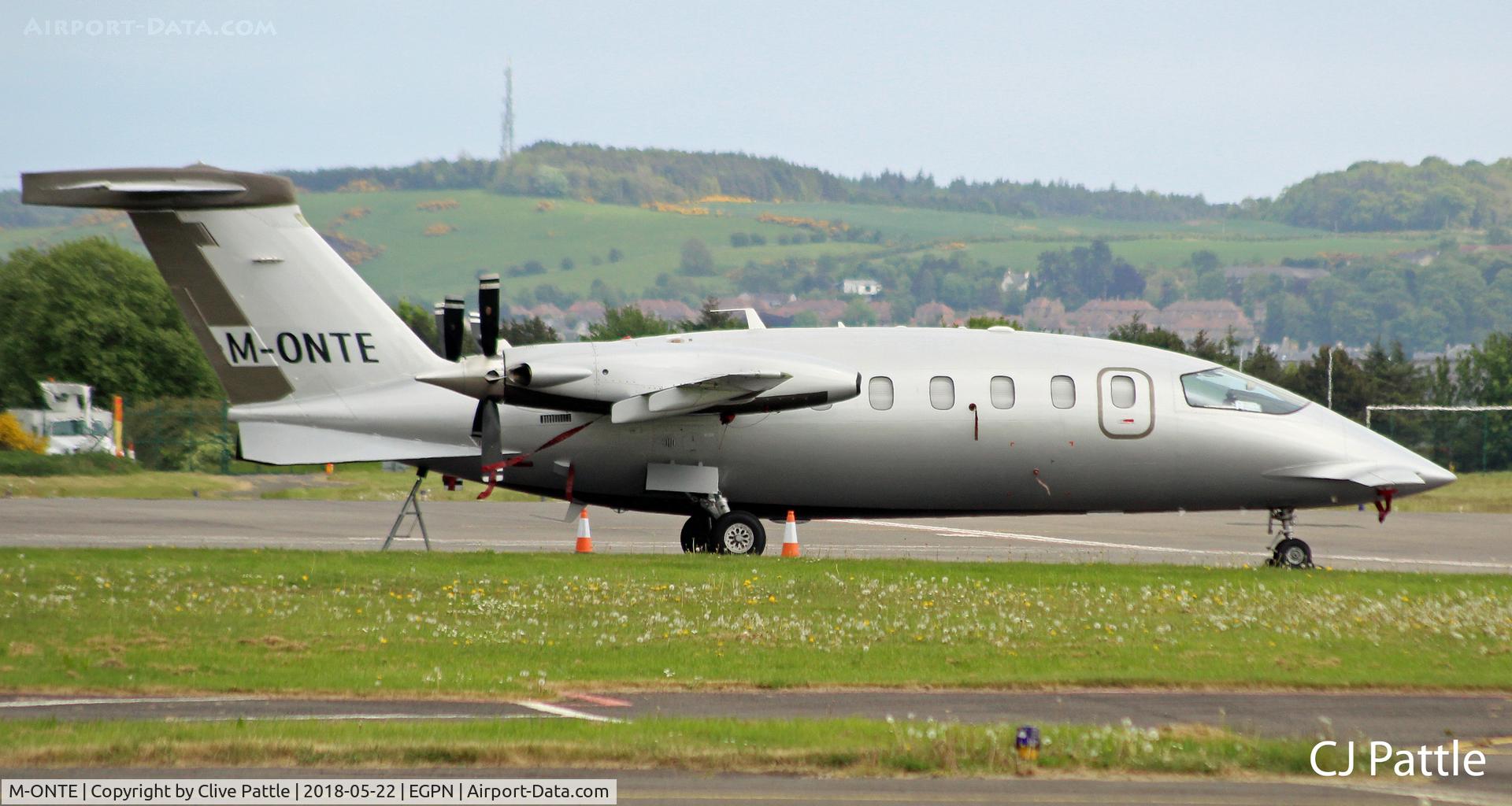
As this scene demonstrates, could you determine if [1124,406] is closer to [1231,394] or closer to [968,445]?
[1231,394]

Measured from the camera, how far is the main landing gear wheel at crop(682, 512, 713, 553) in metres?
26.7

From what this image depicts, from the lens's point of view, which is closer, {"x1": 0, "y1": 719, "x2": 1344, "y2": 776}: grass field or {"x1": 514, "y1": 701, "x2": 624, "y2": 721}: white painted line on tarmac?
{"x1": 0, "y1": 719, "x2": 1344, "y2": 776}: grass field

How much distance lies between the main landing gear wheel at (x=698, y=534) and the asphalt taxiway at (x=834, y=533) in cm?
110

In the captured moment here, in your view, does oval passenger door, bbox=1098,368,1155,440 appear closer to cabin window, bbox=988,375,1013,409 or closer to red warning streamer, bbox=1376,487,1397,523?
cabin window, bbox=988,375,1013,409

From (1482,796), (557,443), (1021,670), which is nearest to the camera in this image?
(1482,796)

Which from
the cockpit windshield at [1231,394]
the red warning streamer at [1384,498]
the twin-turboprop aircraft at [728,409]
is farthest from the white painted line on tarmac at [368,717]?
the red warning streamer at [1384,498]

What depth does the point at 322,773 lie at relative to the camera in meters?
10.6

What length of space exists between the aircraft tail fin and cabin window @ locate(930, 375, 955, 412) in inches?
314

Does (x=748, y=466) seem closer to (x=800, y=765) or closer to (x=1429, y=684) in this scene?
(x=1429, y=684)

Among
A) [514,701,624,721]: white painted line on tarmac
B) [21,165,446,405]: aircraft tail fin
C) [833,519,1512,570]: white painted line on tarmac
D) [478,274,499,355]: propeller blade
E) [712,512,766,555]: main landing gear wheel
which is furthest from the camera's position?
[833,519,1512,570]: white painted line on tarmac

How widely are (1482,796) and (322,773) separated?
774 cm

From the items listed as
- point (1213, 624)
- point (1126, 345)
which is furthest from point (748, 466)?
point (1213, 624)

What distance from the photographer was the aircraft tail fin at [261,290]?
23.5 metres

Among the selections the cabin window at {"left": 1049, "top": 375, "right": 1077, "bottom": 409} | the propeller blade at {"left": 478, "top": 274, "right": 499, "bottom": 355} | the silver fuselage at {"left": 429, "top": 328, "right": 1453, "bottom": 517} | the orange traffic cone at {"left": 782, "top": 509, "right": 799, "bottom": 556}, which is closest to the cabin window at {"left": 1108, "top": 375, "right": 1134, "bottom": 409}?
the silver fuselage at {"left": 429, "top": 328, "right": 1453, "bottom": 517}
